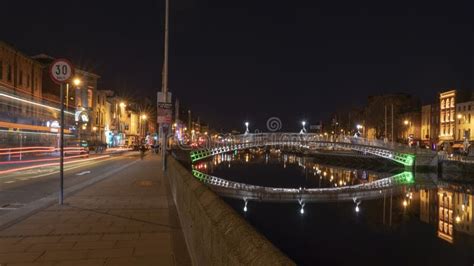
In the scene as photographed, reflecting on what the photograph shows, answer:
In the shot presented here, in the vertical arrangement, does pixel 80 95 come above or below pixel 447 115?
above

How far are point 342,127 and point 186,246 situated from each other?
12121 cm

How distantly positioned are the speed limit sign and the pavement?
333 cm

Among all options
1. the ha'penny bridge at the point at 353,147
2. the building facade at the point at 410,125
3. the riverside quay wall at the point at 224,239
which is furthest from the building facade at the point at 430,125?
the riverside quay wall at the point at 224,239

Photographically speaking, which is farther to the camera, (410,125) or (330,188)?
(410,125)

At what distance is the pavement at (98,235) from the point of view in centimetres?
739

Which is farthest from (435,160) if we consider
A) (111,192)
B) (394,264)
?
(111,192)

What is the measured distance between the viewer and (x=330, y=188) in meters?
47.0

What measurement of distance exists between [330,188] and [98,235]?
3985 centimetres

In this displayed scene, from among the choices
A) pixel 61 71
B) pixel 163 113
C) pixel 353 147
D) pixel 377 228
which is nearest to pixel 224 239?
pixel 61 71

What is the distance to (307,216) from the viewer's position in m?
31.2

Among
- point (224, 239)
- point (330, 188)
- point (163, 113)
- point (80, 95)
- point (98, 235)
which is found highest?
point (80, 95)

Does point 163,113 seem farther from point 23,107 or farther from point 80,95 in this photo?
point 80,95

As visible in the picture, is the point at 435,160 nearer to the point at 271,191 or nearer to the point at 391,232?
the point at 271,191

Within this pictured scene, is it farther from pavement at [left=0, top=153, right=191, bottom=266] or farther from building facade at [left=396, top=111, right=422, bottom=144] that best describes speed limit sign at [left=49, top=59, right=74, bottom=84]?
building facade at [left=396, top=111, right=422, bottom=144]
